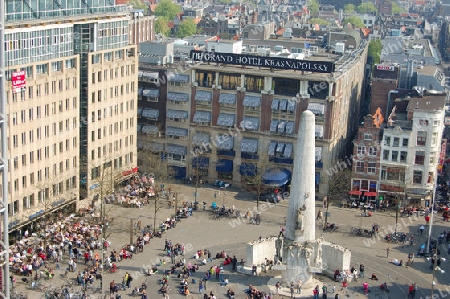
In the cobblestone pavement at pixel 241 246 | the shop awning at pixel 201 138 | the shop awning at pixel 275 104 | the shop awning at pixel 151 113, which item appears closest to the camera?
the cobblestone pavement at pixel 241 246

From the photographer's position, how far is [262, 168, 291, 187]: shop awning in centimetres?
11475

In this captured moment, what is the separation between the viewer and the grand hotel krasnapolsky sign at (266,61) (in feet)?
377

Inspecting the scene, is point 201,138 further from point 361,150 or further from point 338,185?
point 361,150

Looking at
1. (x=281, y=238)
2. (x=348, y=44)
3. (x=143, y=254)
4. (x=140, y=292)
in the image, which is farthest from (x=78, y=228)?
(x=348, y=44)

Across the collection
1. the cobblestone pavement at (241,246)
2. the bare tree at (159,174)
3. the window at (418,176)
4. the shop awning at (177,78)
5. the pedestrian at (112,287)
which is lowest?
the cobblestone pavement at (241,246)

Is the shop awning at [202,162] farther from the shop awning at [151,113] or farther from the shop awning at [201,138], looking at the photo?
the shop awning at [151,113]

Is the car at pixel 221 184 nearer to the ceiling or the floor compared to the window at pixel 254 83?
nearer to the floor

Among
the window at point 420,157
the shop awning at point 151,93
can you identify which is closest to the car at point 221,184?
the shop awning at point 151,93

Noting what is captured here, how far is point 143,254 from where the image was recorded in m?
92.3

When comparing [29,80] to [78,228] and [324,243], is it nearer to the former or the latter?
[78,228]

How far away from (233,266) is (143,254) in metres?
11.0

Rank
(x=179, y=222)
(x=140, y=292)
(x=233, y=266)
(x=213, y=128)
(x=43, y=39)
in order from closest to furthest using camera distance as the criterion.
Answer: (x=140, y=292)
(x=233, y=266)
(x=43, y=39)
(x=179, y=222)
(x=213, y=128)

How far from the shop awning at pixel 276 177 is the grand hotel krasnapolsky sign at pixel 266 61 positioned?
49.7ft

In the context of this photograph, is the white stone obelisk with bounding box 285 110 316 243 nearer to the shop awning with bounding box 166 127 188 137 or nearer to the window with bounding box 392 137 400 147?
the window with bounding box 392 137 400 147
